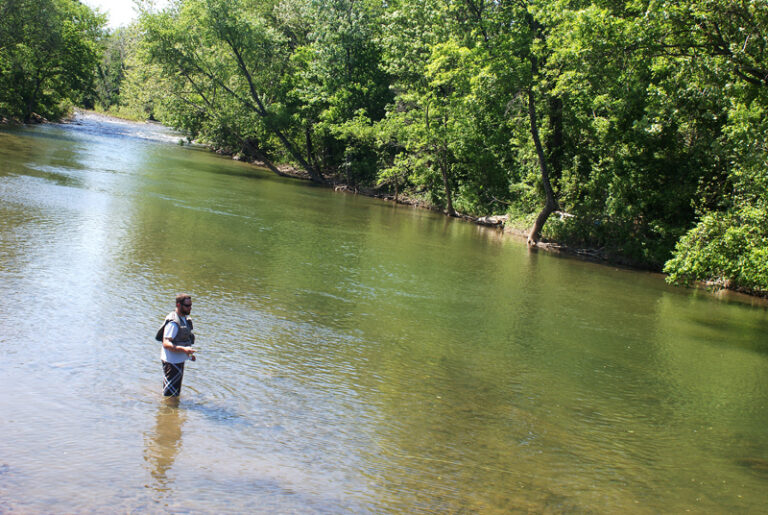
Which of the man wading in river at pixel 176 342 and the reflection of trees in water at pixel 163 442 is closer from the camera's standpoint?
the reflection of trees in water at pixel 163 442

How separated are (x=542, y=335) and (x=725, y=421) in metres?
4.35

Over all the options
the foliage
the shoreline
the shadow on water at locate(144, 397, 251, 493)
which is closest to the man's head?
the shadow on water at locate(144, 397, 251, 493)

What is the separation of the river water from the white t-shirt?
0.64 meters

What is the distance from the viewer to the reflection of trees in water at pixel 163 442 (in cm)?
644

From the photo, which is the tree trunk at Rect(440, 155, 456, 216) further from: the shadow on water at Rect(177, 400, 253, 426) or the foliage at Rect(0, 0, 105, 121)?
the foliage at Rect(0, 0, 105, 121)

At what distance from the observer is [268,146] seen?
53.7 m

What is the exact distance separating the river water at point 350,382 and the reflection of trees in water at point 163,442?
1.0 inches

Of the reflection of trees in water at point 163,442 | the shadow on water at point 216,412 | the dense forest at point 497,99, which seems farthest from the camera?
the dense forest at point 497,99

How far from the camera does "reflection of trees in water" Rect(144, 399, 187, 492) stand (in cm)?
644

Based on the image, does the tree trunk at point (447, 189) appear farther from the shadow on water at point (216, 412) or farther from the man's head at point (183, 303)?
the man's head at point (183, 303)

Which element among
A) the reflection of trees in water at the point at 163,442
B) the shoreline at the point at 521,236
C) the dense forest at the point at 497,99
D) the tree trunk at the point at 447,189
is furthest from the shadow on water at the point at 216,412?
the tree trunk at the point at 447,189

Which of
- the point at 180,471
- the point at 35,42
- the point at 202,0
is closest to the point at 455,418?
the point at 180,471

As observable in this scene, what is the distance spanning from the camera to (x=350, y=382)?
9.77m

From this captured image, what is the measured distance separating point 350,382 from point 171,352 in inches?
116
